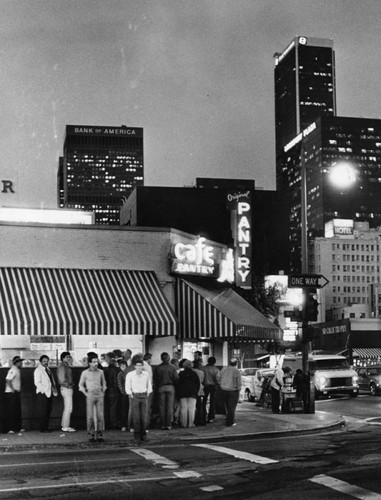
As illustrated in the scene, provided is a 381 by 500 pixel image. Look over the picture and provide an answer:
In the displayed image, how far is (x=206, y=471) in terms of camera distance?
12.5 m

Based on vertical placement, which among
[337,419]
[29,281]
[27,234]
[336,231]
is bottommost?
[337,419]

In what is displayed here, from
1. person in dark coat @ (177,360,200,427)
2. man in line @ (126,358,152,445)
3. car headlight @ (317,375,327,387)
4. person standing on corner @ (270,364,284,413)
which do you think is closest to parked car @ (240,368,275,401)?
car headlight @ (317,375,327,387)

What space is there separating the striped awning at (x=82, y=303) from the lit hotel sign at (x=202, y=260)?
3.81 feet

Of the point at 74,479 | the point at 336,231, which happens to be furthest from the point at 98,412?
the point at 336,231

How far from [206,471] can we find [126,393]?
6.26 m

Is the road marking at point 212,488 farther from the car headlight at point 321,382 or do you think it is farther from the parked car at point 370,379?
the parked car at point 370,379

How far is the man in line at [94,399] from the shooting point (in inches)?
681

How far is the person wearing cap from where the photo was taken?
62.8 ft

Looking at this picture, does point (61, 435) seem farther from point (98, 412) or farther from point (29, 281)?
point (29, 281)

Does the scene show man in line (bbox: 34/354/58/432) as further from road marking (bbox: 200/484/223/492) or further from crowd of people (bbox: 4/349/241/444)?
road marking (bbox: 200/484/223/492)

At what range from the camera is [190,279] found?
2669 cm

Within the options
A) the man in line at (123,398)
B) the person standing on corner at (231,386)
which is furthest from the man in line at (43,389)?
the person standing on corner at (231,386)

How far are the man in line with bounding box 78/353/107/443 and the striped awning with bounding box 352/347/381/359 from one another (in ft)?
240

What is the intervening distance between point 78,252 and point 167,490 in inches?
589
